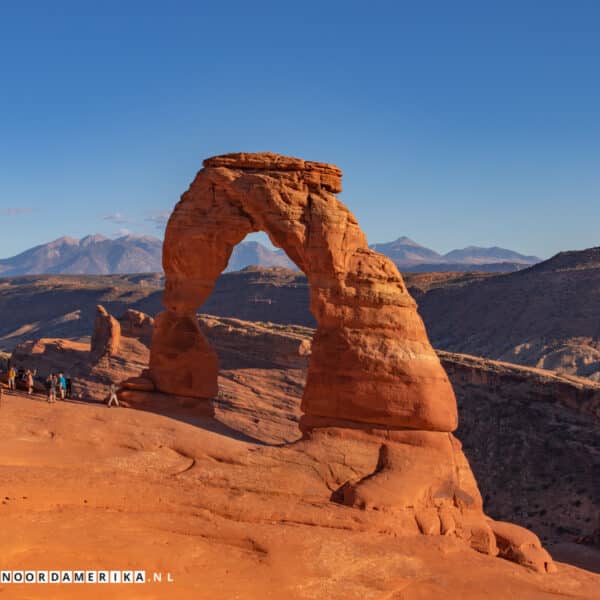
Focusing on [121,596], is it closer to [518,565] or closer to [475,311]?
[518,565]

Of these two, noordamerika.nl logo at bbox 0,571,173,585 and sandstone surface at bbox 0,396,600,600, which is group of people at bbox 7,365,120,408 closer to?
sandstone surface at bbox 0,396,600,600

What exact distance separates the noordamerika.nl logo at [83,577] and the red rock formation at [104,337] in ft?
100

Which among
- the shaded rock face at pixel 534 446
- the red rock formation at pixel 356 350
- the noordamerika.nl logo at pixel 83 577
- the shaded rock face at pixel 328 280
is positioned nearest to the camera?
the noordamerika.nl logo at pixel 83 577

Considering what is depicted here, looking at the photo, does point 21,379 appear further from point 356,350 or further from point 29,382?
point 356,350

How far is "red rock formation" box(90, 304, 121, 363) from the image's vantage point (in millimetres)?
42750

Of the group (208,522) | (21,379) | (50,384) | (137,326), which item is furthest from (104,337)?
(208,522)

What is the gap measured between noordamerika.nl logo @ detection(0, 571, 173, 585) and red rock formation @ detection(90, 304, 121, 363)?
100ft

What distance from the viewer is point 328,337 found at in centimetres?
2105

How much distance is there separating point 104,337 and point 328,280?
24.8 metres

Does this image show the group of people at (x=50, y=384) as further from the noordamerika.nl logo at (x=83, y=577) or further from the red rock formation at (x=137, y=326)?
the red rock formation at (x=137, y=326)

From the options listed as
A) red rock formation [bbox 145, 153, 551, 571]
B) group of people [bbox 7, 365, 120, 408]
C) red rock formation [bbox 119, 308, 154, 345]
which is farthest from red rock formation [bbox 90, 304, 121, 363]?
red rock formation [bbox 145, 153, 551, 571]

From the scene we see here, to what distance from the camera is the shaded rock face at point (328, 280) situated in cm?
2038

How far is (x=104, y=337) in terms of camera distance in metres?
43.1

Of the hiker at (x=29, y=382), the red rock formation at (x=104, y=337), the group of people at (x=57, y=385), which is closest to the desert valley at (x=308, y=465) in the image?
the group of people at (x=57, y=385)
